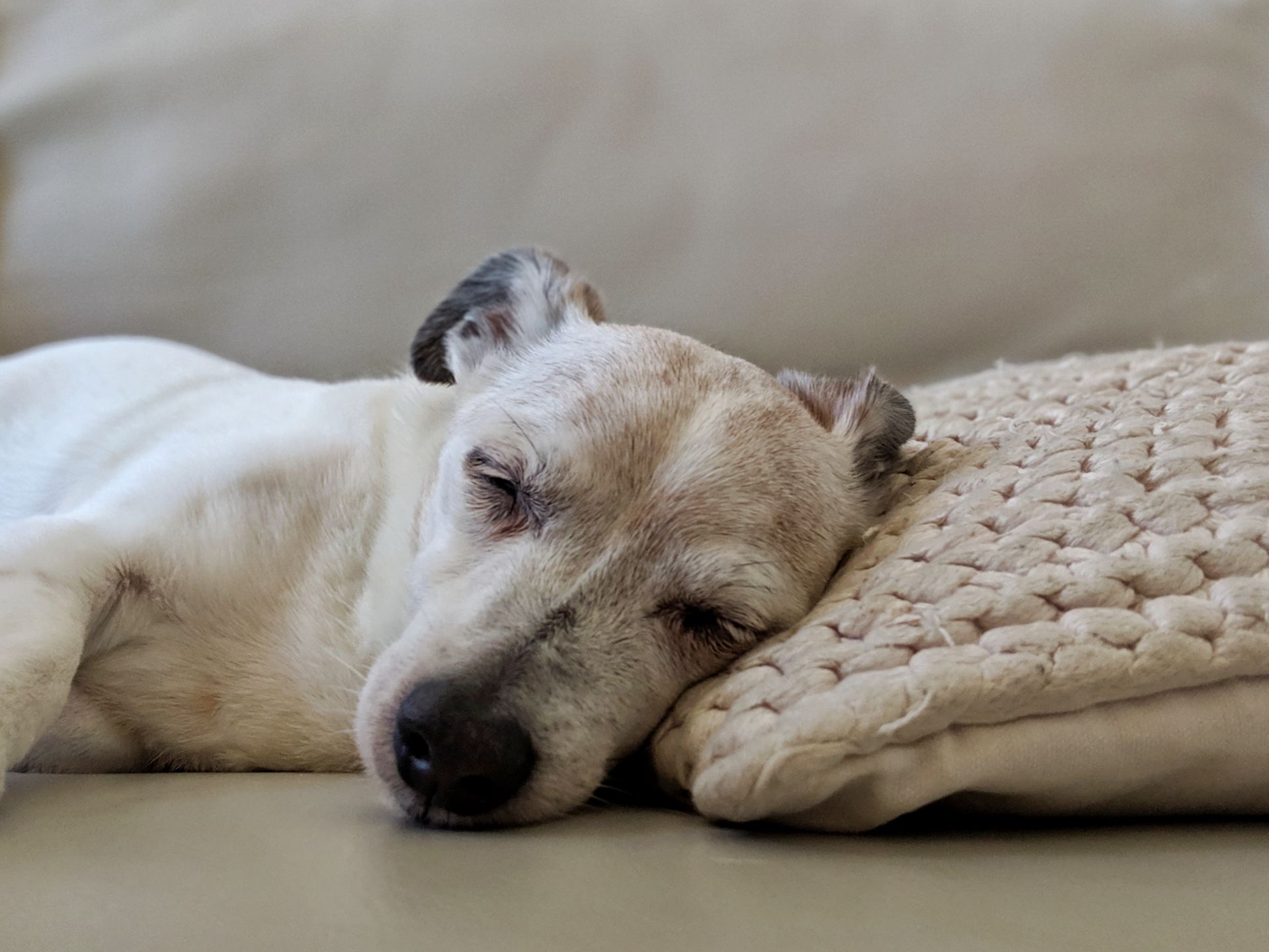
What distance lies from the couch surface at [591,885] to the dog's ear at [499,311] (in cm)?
78

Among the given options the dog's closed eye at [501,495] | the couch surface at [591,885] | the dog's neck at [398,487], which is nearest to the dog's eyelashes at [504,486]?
the dog's closed eye at [501,495]

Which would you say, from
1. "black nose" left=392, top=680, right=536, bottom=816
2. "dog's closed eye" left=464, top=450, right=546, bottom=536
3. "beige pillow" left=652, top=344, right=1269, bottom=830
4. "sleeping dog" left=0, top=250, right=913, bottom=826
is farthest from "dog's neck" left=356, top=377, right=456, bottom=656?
"beige pillow" left=652, top=344, right=1269, bottom=830

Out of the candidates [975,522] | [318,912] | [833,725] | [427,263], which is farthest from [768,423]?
[427,263]

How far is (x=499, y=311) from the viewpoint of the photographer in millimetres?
1624

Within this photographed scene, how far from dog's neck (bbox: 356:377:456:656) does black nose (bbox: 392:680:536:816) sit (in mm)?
279

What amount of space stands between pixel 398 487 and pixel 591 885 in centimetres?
75

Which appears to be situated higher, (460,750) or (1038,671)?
(1038,671)

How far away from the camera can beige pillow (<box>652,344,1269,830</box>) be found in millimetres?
846

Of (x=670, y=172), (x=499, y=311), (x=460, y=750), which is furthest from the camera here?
(x=670, y=172)

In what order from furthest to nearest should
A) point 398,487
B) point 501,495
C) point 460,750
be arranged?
point 398,487
point 501,495
point 460,750

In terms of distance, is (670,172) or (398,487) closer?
(398,487)

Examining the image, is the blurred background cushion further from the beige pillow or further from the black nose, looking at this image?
the black nose

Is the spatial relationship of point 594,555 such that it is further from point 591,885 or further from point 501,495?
point 591,885

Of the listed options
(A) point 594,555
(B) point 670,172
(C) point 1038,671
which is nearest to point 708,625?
(A) point 594,555
